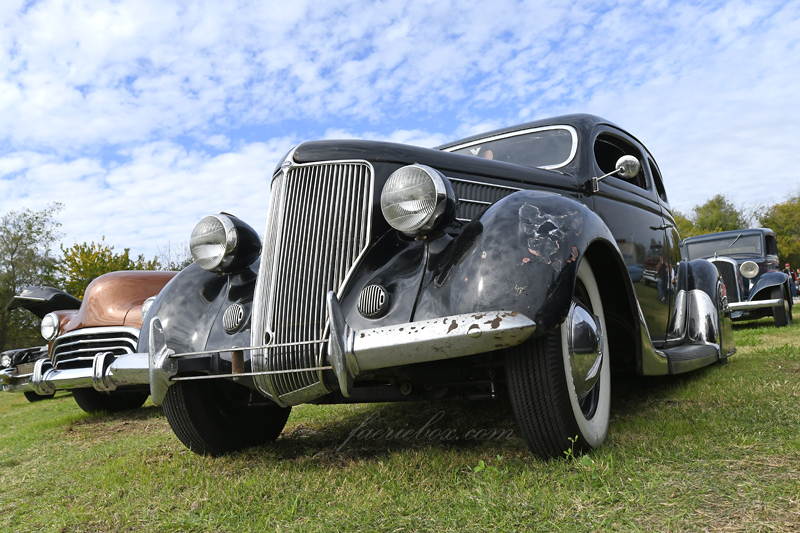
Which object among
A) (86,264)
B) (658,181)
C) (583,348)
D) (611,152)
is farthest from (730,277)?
(86,264)

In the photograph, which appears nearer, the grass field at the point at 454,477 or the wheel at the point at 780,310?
the grass field at the point at 454,477

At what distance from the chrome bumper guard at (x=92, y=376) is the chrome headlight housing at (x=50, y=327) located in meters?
0.49

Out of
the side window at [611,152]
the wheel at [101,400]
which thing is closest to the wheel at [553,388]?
the side window at [611,152]

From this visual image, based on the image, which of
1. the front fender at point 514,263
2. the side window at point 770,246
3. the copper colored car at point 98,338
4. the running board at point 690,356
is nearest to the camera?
the front fender at point 514,263

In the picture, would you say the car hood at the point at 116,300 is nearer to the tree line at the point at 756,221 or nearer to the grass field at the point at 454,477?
the grass field at the point at 454,477

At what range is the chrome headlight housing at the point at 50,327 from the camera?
5897 mm

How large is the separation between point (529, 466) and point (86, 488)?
6.37 feet

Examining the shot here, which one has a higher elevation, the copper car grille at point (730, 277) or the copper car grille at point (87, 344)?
the copper car grille at point (87, 344)

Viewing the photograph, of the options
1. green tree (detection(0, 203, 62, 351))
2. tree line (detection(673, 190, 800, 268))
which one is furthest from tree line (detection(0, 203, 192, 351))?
tree line (detection(673, 190, 800, 268))

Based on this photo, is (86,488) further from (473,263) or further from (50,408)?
(50,408)

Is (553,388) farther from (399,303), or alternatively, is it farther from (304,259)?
(304,259)

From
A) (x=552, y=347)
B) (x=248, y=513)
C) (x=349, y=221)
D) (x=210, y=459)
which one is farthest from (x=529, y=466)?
(x=210, y=459)

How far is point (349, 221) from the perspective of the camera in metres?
2.43

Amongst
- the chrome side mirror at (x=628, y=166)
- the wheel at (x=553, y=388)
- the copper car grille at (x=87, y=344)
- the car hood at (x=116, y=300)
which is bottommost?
the wheel at (x=553, y=388)
